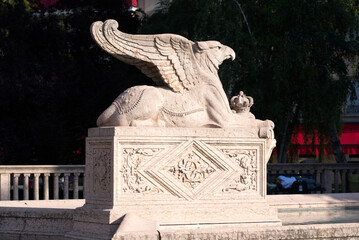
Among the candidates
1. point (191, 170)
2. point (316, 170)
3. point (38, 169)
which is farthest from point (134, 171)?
point (316, 170)

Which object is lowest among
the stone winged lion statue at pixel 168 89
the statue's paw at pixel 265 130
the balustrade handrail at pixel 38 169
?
the balustrade handrail at pixel 38 169

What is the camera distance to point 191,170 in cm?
881

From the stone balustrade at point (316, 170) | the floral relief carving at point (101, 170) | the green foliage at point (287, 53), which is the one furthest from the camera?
the green foliage at point (287, 53)

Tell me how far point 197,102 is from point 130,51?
42.0 inches

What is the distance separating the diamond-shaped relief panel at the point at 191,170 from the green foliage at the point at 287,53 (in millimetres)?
11659

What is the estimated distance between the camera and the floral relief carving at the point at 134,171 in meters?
8.45

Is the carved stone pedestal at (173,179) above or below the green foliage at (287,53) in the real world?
below

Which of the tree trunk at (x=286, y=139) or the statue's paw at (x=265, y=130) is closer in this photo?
the statue's paw at (x=265, y=130)

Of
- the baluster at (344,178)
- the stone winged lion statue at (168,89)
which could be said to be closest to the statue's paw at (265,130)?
the stone winged lion statue at (168,89)

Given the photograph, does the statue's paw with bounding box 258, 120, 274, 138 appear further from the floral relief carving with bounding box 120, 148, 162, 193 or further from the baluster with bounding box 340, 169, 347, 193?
the baluster with bounding box 340, 169, 347, 193

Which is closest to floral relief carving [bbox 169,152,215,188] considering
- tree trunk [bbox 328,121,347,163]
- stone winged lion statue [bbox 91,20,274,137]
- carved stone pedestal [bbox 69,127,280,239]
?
carved stone pedestal [bbox 69,127,280,239]

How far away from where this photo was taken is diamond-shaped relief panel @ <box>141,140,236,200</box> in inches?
339

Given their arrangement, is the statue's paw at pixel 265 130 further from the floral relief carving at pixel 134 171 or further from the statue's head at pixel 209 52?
the floral relief carving at pixel 134 171

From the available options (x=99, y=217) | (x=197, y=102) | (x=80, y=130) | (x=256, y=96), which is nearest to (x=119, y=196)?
(x=99, y=217)
